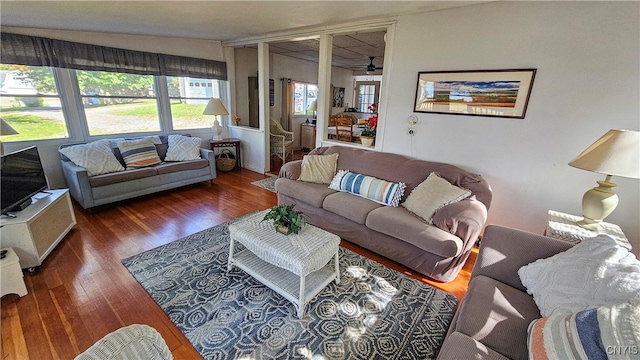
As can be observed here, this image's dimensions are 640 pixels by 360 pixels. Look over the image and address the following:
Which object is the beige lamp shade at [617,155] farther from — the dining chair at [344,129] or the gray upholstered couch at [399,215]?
the dining chair at [344,129]

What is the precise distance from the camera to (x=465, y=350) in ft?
3.67

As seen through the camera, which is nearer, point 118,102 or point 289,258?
point 289,258

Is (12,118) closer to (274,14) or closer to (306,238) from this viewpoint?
(274,14)

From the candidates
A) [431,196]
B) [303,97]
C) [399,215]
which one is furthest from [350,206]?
[303,97]

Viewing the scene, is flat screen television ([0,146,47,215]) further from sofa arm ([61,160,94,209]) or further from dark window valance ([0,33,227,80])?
dark window valance ([0,33,227,80])

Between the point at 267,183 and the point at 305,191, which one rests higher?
the point at 305,191

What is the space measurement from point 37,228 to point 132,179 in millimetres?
1303

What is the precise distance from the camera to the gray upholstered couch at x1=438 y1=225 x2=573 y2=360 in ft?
3.77

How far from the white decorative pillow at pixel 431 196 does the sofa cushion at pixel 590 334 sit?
4.04 feet

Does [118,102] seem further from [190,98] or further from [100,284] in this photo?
[100,284]

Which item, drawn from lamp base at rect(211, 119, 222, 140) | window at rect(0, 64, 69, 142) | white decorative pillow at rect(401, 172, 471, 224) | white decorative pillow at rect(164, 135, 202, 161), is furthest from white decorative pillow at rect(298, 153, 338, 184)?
window at rect(0, 64, 69, 142)

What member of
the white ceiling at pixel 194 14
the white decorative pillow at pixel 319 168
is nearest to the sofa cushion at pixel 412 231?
the white decorative pillow at pixel 319 168

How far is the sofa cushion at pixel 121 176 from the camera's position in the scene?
121 inches

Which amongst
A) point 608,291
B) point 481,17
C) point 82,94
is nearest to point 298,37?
point 481,17
